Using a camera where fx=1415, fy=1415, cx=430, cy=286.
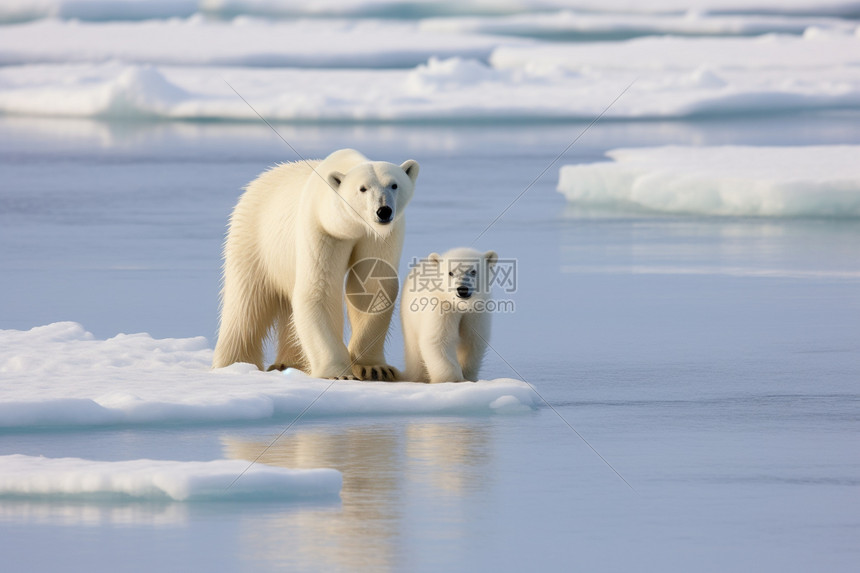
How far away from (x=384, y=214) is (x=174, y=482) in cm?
178

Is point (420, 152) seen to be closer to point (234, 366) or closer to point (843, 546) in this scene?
point (234, 366)

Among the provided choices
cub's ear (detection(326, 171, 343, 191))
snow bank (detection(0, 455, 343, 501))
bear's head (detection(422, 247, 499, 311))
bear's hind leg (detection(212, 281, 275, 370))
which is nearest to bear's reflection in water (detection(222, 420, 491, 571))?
snow bank (detection(0, 455, 343, 501))

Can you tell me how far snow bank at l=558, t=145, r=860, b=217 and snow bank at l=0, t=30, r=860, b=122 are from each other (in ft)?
24.9

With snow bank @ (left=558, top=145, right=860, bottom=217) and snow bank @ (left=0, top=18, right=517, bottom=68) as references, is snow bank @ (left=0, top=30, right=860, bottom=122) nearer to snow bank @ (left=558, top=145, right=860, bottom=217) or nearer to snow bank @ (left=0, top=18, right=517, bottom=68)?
snow bank @ (left=0, top=18, right=517, bottom=68)

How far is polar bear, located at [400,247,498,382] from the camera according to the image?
5.69 m

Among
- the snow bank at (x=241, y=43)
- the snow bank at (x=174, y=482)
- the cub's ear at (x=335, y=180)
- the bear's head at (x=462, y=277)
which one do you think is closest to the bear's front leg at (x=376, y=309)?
the bear's head at (x=462, y=277)

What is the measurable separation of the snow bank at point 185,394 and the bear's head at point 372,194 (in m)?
0.65

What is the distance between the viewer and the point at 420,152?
52.7 ft

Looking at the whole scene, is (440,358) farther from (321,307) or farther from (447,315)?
(321,307)

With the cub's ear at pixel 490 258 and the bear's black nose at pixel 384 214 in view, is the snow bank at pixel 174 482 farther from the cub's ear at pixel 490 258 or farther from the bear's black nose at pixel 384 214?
the cub's ear at pixel 490 258

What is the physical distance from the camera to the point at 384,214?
5594 millimetres

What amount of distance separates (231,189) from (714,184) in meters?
4.45

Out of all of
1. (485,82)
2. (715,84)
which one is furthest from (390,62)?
(715,84)

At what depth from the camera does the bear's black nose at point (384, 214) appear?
5.58m
